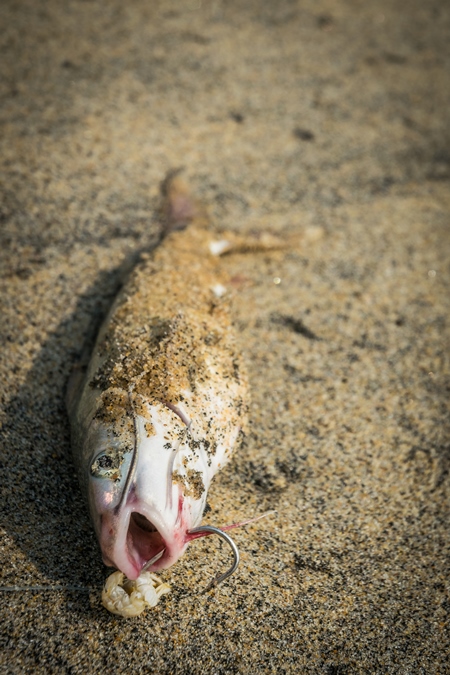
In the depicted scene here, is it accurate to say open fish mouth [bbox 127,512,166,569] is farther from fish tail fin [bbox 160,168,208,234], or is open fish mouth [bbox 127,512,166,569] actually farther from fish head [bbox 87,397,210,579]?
fish tail fin [bbox 160,168,208,234]

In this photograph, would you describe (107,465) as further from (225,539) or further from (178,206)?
(178,206)

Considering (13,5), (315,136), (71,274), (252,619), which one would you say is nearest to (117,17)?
(13,5)

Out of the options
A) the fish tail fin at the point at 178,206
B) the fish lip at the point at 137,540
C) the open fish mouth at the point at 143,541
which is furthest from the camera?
the fish tail fin at the point at 178,206

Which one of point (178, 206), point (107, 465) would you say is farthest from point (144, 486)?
point (178, 206)

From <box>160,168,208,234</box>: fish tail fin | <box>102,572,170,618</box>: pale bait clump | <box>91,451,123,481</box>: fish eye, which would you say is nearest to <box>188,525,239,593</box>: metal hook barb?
<box>102,572,170,618</box>: pale bait clump

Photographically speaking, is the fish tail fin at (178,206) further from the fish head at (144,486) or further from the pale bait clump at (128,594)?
the pale bait clump at (128,594)

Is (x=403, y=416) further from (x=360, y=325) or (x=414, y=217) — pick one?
(x=414, y=217)

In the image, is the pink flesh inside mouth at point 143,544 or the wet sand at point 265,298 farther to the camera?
the wet sand at point 265,298

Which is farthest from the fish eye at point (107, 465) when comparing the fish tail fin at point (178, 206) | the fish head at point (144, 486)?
the fish tail fin at point (178, 206)
